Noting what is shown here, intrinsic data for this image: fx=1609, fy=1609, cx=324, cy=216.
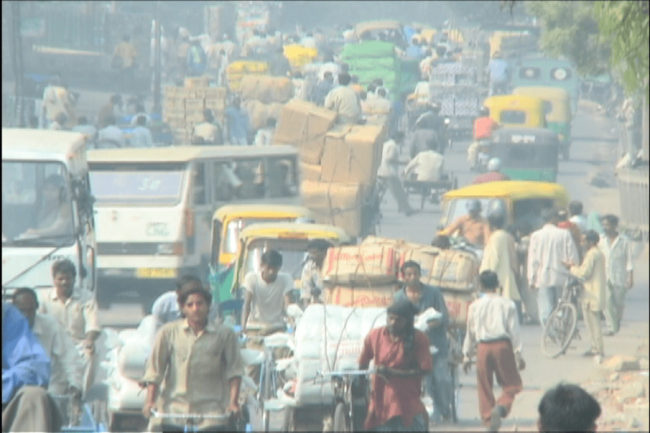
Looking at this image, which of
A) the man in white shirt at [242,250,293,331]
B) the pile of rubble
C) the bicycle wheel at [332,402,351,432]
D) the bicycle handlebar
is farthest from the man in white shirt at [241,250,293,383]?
the bicycle handlebar

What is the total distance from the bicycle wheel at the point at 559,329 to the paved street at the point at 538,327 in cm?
13

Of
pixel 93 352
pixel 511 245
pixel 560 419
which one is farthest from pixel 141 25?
pixel 560 419

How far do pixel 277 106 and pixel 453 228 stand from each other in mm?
21461

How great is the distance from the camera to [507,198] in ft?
67.1

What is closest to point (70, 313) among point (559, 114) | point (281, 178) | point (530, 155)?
point (281, 178)

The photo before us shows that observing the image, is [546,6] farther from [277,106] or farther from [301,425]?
[301,425]

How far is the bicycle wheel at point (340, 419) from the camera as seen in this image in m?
11.1

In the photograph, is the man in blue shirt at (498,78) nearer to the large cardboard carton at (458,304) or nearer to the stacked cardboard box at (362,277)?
the large cardboard carton at (458,304)

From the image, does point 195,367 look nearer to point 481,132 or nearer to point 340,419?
point 340,419

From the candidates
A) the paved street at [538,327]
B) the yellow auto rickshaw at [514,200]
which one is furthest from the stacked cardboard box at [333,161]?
the yellow auto rickshaw at [514,200]

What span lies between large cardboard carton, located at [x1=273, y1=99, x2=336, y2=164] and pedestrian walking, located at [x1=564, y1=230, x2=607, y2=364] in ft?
27.5

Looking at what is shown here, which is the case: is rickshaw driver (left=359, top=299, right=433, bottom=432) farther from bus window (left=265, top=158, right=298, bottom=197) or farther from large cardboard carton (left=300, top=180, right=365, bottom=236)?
large cardboard carton (left=300, top=180, right=365, bottom=236)

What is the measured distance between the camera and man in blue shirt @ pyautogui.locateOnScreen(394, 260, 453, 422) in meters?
12.8

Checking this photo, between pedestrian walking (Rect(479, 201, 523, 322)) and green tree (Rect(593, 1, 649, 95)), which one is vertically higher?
green tree (Rect(593, 1, 649, 95))
